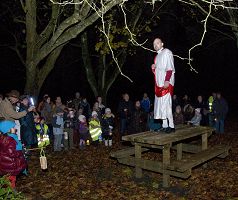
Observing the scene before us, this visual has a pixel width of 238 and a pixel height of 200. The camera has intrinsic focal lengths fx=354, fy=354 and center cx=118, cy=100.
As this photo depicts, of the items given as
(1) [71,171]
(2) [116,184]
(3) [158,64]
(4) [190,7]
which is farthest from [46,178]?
(4) [190,7]

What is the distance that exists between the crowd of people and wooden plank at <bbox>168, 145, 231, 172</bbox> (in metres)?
1.32

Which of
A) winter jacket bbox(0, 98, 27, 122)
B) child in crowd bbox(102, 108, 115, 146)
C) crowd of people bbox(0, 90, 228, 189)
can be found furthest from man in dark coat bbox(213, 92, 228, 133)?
winter jacket bbox(0, 98, 27, 122)

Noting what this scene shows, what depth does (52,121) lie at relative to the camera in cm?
1201

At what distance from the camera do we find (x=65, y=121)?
1238 centimetres

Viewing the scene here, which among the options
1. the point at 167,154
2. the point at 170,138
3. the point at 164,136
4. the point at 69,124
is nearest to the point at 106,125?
the point at 69,124

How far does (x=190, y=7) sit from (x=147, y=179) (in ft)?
35.3

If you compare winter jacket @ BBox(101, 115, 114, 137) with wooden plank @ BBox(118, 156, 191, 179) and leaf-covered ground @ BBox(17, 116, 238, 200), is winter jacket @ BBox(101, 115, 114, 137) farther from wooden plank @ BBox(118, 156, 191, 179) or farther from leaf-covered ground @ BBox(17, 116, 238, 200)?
wooden plank @ BBox(118, 156, 191, 179)

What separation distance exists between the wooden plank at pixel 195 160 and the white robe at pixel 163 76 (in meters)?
1.17

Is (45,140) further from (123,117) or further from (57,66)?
(57,66)

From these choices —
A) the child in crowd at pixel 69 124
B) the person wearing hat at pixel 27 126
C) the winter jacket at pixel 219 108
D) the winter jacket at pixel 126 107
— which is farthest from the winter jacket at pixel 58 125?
the winter jacket at pixel 219 108

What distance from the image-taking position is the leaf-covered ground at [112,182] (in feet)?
27.3

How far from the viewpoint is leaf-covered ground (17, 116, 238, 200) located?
8.33m

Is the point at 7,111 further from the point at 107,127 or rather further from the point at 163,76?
the point at 107,127

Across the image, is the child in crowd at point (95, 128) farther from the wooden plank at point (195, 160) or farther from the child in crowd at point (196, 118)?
the wooden plank at point (195, 160)
